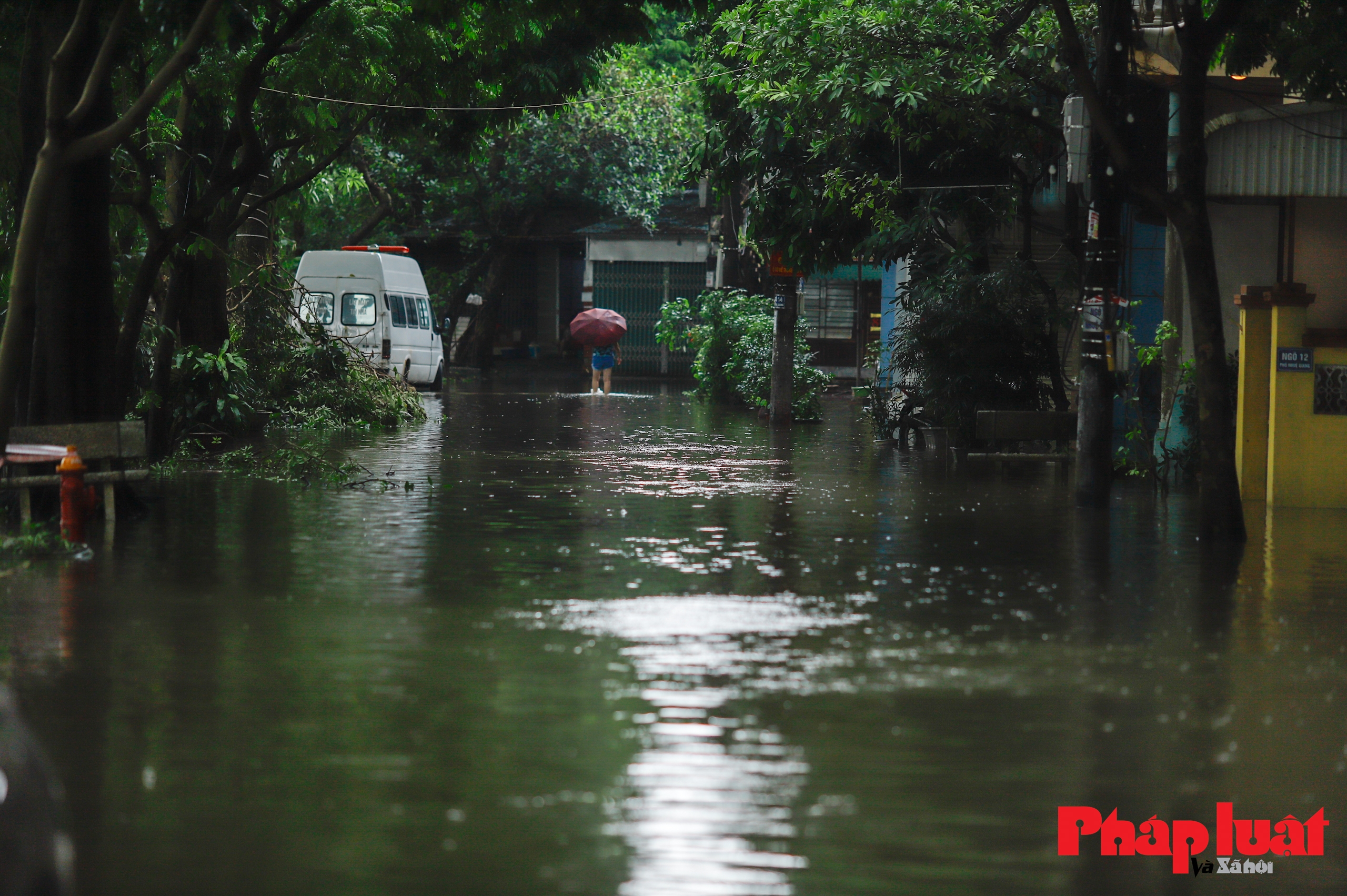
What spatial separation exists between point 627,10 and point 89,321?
5635mm

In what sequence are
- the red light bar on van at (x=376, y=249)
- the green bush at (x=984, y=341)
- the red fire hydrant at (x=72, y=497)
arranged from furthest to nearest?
1. the red light bar on van at (x=376, y=249)
2. the green bush at (x=984, y=341)
3. the red fire hydrant at (x=72, y=497)

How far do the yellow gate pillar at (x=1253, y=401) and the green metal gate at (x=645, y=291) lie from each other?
30775 millimetres

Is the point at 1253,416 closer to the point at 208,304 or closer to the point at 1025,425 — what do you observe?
the point at 1025,425

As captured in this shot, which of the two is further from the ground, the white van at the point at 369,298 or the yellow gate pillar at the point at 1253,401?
→ the white van at the point at 369,298

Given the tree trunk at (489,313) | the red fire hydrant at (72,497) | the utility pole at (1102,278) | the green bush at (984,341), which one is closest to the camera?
the red fire hydrant at (72,497)

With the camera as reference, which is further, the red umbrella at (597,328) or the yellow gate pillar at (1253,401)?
the red umbrella at (597,328)

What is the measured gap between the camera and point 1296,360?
15.1 meters

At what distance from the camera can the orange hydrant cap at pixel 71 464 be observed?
11.2 m

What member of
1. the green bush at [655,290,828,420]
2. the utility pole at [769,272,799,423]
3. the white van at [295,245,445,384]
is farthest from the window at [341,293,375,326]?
the utility pole at [769,272,799,423]

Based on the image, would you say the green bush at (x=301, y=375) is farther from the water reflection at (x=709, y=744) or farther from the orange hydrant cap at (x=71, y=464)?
the water reflection at (x=709, y=744)

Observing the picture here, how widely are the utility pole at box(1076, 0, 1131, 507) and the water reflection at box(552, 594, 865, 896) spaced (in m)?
5.89

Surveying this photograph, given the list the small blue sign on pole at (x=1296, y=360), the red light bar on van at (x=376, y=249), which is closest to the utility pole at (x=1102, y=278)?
the small blue sign on pole at (x=1296, y=360)

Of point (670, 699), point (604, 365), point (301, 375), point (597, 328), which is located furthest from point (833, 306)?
point (670, 699)

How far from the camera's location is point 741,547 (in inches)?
472
